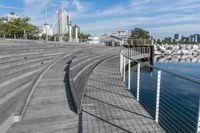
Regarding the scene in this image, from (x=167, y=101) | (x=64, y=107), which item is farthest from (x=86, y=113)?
(x=167, y=101)

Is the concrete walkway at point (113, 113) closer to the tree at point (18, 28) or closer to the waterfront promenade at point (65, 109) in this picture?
the waterfront promenade at point (65, 109)

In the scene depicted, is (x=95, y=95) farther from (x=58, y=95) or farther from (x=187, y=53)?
(x=187, y=53)

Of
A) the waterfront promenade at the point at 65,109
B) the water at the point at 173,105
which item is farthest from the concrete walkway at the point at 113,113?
the water at the point at 173,105

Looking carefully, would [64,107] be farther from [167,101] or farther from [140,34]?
[140,34]

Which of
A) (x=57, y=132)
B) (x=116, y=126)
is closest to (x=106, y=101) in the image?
(x=116, y=126)

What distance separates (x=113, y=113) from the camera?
6.57 m

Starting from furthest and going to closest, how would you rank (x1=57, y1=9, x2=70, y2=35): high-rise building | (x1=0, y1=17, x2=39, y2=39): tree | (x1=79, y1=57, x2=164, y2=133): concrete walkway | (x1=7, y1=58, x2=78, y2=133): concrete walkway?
1. (x1=57, y1=9, x2=70, y2=35): high-rise building
2. (x1=0, y1=17, x2=39, y2=39): tree
3. (x1=79, y1=57, x2=164, y2=133): concrete walkway
4. (x1=7, y1=58, x2=78, y2=133): concrete walkway

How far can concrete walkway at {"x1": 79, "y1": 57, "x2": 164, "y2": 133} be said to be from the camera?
18.3 ft

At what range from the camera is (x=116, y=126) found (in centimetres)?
568

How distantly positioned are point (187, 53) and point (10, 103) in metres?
90.7

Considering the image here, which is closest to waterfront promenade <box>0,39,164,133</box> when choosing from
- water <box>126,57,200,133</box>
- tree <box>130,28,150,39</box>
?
water <box>126,57,200,133</box>

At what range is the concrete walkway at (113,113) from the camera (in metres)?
5.59

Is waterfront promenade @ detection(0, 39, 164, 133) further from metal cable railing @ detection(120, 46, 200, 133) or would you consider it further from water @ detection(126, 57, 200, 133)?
water @ detection(126, 57, 200, 133)

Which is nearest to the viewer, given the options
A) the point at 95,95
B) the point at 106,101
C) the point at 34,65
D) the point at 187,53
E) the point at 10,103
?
the point at 10,103
